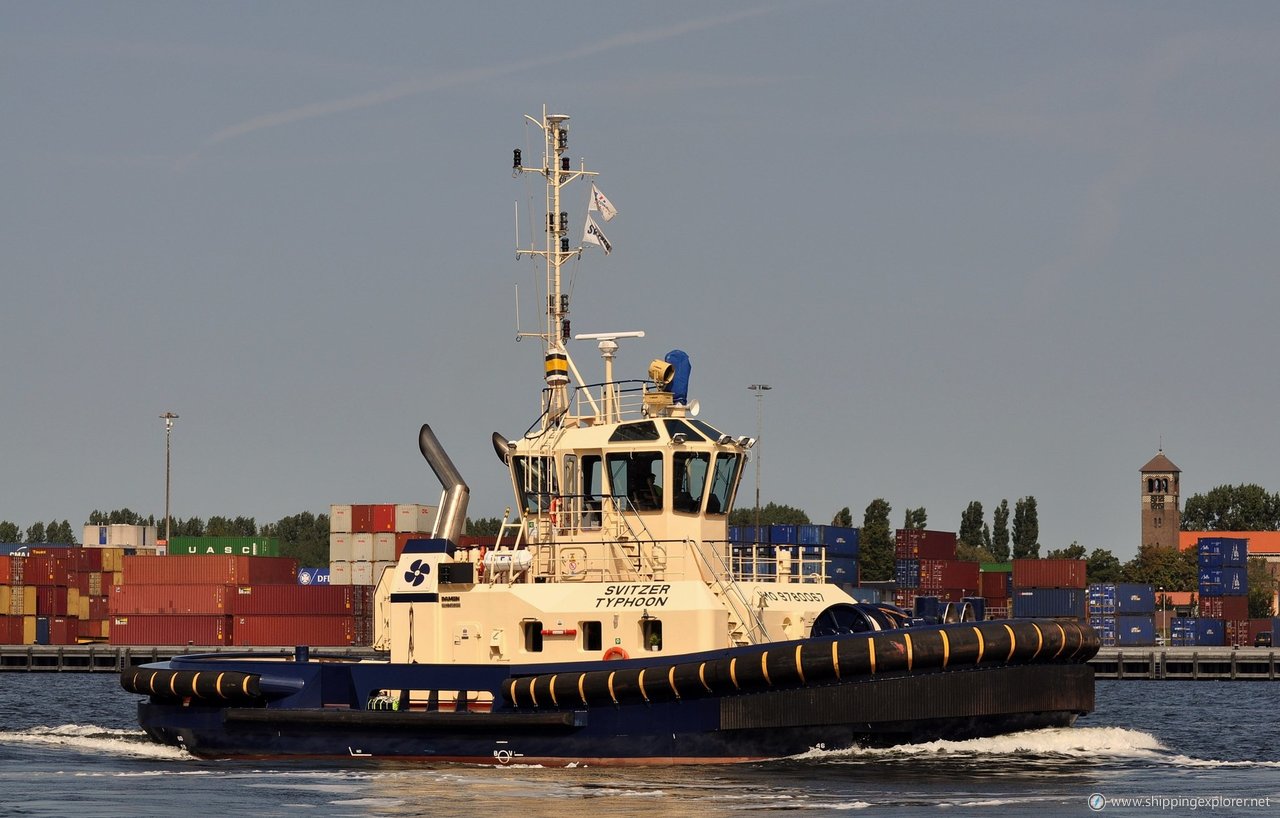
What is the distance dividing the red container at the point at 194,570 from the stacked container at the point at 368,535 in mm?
3048

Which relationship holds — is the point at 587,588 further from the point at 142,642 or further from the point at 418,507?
the point at 142,642

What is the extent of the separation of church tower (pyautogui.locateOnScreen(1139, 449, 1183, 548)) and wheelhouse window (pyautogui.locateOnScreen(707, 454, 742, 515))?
124m

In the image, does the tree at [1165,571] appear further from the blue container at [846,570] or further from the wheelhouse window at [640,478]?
the wheelhouse window at [640,478]

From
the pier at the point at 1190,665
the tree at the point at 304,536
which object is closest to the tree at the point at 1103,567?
the pier at the point at 1190,665

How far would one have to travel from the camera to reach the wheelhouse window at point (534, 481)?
Answer: 22.6 m

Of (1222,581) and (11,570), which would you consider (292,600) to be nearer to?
(11,570)

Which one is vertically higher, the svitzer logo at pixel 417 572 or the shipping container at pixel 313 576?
the shipping container at pixel 313 576

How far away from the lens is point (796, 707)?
65.1 feet

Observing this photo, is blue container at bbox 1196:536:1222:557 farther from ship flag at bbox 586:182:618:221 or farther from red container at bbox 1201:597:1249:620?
ship flag at bbox 586:182:618:221

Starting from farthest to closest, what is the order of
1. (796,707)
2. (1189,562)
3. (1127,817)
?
(1189,562)
(796,707)
(1127,817)

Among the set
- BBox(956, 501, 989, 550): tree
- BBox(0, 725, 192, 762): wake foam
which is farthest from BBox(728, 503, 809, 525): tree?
BBox(0, 725, 192, 762): wake foam

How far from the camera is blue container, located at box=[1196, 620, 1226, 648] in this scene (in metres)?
74.4

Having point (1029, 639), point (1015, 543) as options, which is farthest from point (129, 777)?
point (1015, 543)

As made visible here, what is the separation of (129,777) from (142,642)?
1801 inches
